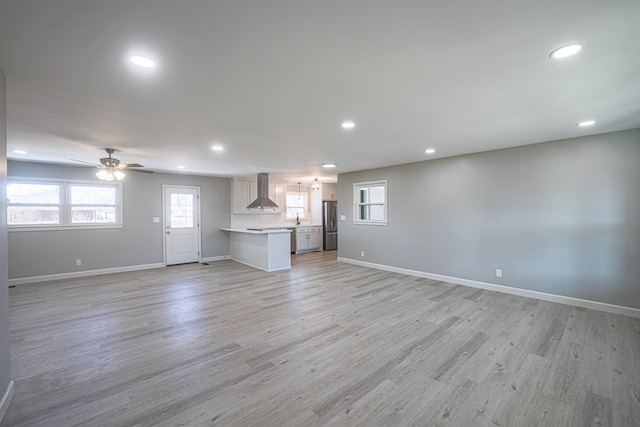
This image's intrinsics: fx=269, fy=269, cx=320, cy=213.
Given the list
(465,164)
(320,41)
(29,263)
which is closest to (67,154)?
(29,263)

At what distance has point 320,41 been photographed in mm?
1648

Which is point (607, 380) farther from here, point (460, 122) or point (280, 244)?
point (280, 244)

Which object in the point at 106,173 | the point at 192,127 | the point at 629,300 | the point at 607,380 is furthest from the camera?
the point at 106,173

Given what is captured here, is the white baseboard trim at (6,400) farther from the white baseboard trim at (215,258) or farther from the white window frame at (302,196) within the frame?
the white window frame at (302,196)

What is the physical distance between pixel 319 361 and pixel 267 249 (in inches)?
159

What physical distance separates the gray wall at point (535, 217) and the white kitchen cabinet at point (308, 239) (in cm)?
393

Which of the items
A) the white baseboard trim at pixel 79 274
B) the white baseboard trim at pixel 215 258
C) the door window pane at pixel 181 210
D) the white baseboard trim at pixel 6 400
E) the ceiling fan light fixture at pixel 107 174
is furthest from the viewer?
the white baseboard trim at pixel 215 258

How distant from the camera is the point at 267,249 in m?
6.36

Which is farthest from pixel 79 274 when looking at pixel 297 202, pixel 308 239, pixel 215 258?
pixel 297 202

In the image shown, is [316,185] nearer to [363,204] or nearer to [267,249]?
[363,204]

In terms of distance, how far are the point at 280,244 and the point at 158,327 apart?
3.43 m

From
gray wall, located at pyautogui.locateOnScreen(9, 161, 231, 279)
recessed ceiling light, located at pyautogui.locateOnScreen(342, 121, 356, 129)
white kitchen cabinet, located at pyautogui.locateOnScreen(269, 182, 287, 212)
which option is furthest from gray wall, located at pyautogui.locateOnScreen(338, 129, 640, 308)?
gray wall, located at pyautogui.locateOnScreen(9, 161, 231, 279)

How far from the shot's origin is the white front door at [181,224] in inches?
280

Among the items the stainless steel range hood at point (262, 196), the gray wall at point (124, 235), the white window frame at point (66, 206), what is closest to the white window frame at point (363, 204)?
the stainless steel range hood at point (262, 196)
